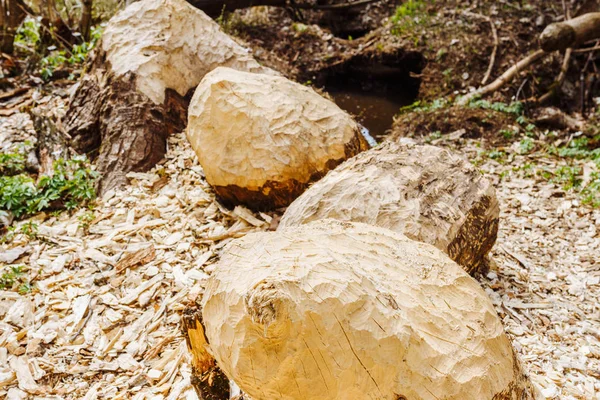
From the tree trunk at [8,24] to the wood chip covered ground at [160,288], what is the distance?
3269 millimetres

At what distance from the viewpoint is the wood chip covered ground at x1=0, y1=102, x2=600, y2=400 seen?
9.04ft

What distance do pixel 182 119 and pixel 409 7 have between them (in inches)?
207

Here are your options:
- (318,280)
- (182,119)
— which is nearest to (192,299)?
(318,280)

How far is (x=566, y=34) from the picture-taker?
19.5ft

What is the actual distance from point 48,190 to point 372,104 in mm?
4773

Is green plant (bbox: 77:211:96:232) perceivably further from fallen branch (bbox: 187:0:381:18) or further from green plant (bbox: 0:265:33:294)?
fallen branch (bbox: 187:0:381:18)

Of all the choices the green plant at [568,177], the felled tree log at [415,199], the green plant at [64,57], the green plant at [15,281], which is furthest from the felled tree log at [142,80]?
the green plant at [568,177]

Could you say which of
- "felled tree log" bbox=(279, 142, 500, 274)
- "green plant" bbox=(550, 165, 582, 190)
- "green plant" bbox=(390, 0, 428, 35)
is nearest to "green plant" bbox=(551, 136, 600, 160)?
"green plant" bbox=(550, 165, 582, 190)

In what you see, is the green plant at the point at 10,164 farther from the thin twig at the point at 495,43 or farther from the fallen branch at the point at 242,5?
the thin twig at the point at 495,43

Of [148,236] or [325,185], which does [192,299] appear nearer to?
[325,185]

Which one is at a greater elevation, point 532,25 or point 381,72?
point 532,25

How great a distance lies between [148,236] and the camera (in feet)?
12.5

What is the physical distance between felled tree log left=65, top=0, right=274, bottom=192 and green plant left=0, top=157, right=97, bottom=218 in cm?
16

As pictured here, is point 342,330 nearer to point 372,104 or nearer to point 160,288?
point 160,288
